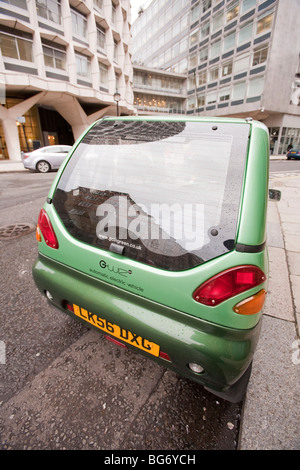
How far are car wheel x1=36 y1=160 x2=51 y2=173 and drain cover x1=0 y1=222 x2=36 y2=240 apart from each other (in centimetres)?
937

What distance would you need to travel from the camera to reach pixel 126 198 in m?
1.51

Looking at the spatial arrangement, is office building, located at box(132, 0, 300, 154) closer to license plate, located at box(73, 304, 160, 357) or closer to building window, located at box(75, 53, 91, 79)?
building window, located at box(75, 53, 91, 79)

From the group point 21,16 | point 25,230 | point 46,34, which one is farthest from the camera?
point 46,34

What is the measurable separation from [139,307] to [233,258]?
0.63 metres

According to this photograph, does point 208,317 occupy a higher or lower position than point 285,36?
lower

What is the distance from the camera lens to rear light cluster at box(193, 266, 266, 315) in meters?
1.13

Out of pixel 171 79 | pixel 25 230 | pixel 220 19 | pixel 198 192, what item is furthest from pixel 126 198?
pixel 171 79

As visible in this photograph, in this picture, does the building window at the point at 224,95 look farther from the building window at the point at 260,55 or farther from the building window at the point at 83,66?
the building window at the point at 83,66

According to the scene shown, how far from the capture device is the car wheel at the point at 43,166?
489 inches

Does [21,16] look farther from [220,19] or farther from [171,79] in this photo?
[171,79]

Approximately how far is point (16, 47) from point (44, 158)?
1284cm

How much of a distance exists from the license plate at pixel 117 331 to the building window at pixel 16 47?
77.9ft

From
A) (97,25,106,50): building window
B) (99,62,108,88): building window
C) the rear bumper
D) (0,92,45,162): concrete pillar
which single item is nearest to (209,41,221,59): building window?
(97,25,106,50): building window

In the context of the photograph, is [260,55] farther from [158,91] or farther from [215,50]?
[158,91]
